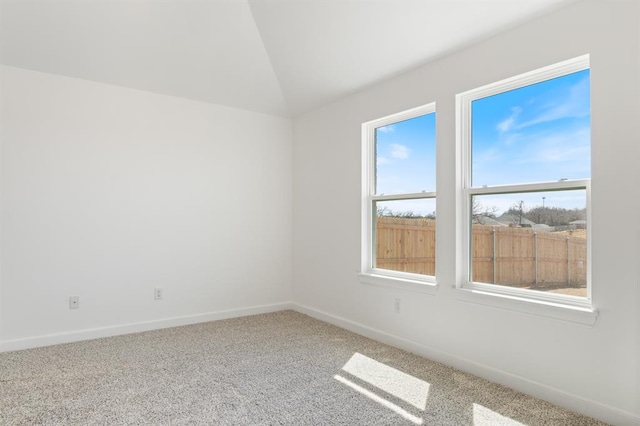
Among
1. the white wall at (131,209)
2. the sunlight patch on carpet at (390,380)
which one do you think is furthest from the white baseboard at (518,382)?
the white wall at (131,209)

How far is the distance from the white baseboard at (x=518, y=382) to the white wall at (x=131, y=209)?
159 cm

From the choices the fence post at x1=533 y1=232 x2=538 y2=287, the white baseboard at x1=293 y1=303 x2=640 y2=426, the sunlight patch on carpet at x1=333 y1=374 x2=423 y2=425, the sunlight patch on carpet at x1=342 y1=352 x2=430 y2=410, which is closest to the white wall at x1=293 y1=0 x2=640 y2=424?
the white baseboard at x1=293 y1=303 x2=640 y2=426

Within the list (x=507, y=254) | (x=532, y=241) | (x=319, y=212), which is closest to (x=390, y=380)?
(x=507, y=254)

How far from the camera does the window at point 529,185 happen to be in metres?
2.29

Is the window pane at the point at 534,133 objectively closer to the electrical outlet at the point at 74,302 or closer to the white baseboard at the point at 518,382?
the white baseboard at the point at 518,382

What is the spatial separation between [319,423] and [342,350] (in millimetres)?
1143

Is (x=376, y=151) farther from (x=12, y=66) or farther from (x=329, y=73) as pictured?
(x=12, y=66)

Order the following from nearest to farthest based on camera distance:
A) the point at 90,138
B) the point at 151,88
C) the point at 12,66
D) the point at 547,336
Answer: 1. the point at 547,336
2. the point at 12,66
3. the point at 90,138
4. the point at 151,88

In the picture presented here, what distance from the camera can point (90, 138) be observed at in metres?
3.47

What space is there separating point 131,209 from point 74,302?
3.10 ft

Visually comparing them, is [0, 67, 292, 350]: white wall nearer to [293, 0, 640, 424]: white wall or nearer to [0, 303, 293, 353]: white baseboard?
[0, 303, 293, 353]: white baseboard

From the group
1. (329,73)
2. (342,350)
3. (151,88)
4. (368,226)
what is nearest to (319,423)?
(342,350)

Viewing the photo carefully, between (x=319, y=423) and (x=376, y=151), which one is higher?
(x=376, y=151)

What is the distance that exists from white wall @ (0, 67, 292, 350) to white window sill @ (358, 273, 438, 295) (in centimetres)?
138
